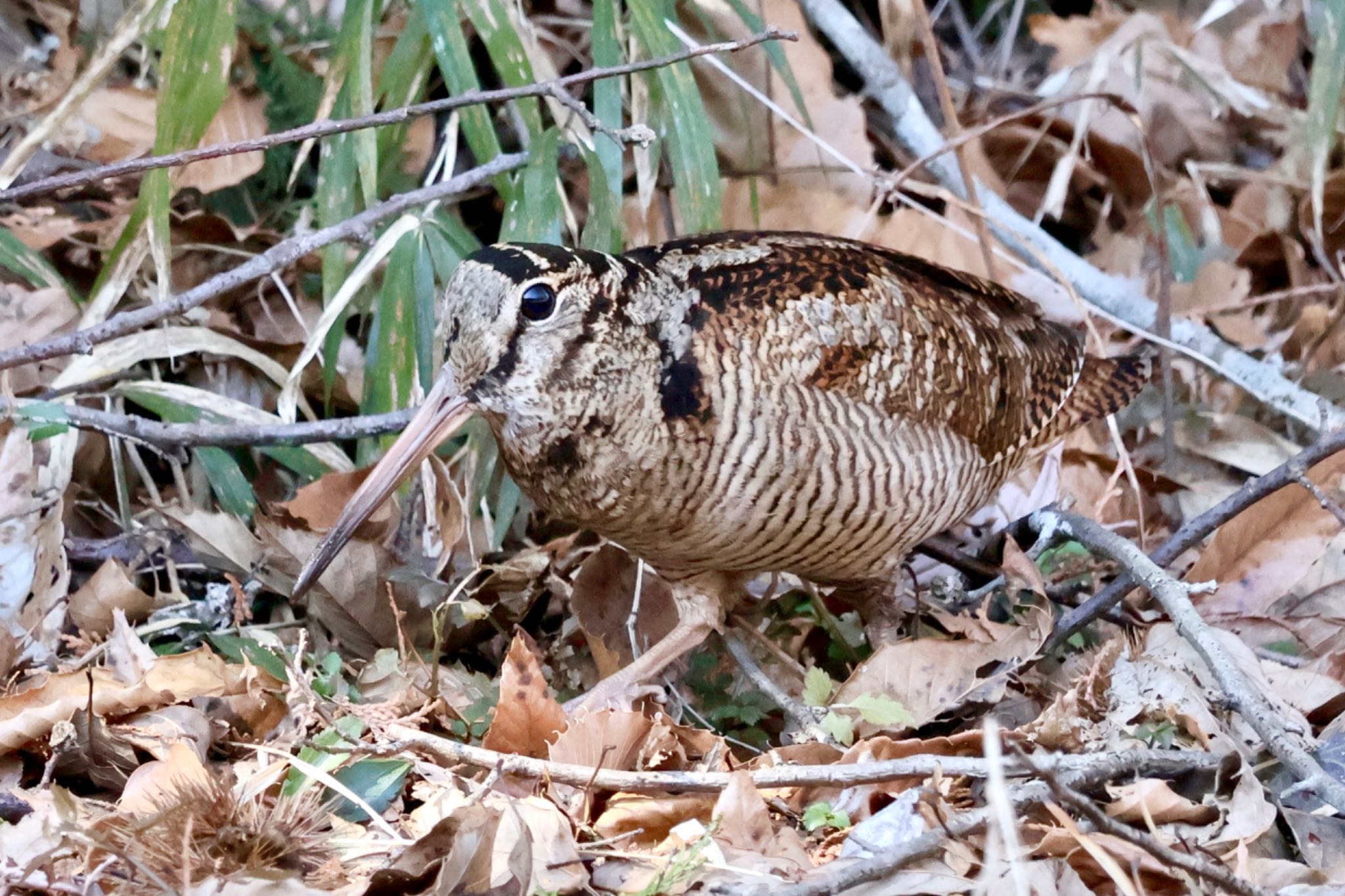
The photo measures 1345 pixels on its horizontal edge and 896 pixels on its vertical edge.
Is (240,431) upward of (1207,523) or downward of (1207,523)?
upward

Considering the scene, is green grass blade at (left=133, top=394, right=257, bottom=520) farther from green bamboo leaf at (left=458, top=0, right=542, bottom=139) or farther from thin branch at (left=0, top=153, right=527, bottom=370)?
green bamboo leaf at (left=458, top=0, right=542, bottom=139)

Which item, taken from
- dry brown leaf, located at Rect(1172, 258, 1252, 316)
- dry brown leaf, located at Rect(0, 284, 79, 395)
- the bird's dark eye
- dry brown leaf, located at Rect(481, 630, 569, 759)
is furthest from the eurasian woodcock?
dry brown leaf, located at Rect(1172, 258, 1252, 316)

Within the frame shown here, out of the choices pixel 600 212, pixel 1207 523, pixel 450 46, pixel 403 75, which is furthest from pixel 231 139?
pixel 1207 523

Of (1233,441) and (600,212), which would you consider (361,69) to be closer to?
(600,212)

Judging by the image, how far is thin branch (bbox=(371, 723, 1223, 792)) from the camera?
1741mm

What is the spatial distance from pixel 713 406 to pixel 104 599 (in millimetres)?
1076

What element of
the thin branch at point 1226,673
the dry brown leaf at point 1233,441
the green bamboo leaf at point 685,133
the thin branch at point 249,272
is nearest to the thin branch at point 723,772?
the thin branch at point 1226,673

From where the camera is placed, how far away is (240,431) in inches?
94.7

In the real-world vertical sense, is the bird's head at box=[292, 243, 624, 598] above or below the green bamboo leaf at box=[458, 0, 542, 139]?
below

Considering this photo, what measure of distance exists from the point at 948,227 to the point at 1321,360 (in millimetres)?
1057

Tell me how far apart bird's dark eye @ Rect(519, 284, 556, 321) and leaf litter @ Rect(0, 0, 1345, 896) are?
0.49 meters

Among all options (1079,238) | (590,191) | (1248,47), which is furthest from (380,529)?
(1248,47)

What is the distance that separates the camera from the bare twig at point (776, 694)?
6.61 ft

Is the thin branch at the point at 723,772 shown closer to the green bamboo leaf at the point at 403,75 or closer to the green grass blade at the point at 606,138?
the green grass blade at the point at 606,138
